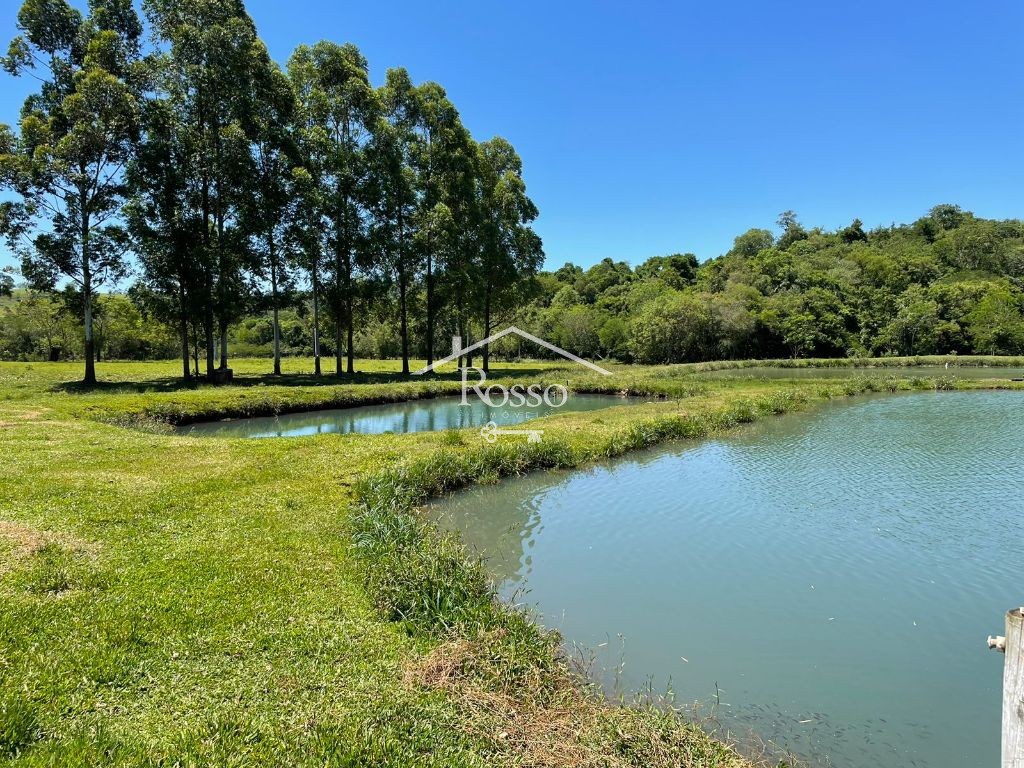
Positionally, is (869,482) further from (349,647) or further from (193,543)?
(193,543)

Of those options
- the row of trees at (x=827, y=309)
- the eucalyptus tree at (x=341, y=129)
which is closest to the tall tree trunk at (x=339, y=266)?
the eucalyptus tree at (x=341, y=129)

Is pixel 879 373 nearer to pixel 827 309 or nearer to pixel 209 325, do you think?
pixel 827 309

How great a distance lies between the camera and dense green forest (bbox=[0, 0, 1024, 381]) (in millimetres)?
25969

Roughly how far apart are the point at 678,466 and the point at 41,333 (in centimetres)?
6476

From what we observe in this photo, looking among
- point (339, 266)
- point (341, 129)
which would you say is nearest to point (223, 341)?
point (339, 266)

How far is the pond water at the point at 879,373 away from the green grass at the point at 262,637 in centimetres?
3855

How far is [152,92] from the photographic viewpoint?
93.5ft

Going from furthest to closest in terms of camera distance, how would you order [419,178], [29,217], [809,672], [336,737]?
[419,178] < [29,217] < [809,672] < [336,737]

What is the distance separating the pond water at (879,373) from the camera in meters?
43.5

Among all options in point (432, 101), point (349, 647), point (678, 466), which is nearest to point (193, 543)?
point (349, 647)

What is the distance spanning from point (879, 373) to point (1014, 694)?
52.9m

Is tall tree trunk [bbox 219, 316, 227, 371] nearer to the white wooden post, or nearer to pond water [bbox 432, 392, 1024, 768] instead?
pond water [bbox 432, 392, 1024, 768]

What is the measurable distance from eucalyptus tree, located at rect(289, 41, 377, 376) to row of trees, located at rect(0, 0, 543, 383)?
10 cm

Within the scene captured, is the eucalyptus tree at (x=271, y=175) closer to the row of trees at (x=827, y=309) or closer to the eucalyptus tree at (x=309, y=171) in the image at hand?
the eucalyptus tree at (x=309, y=171)
